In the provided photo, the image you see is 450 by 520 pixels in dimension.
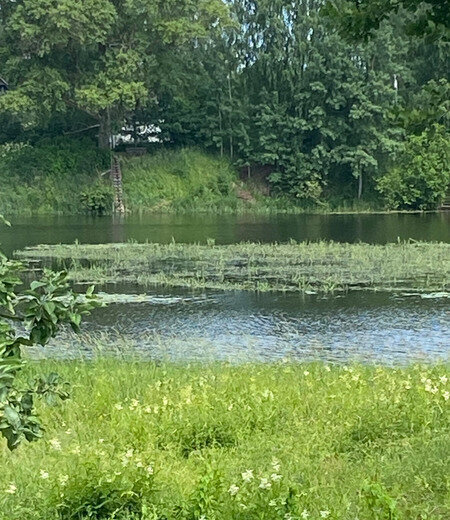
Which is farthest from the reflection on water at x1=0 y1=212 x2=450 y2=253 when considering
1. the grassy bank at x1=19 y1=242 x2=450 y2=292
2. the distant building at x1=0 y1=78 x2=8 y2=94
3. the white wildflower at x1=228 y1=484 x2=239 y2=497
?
the white wildflower at x1=228 y1=484 x2=239 y2=497

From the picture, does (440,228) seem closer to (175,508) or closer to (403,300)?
(403,300)

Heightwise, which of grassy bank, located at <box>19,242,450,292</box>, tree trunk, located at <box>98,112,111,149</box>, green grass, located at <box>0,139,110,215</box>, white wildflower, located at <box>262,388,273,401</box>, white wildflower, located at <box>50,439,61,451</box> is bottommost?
grassy bank, located at <box>19,242,450,292</box>

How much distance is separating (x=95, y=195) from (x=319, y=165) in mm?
11466

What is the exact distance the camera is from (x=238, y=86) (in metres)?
45.8

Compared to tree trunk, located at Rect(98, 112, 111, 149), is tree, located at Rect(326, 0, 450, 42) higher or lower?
lower

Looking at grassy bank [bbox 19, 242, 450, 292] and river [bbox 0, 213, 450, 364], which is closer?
river [bbox 0, 213, 450, 364]

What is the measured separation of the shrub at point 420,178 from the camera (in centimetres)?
4147

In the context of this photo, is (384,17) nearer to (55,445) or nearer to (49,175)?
(55,445)

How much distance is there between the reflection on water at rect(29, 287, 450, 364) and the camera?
11.3m

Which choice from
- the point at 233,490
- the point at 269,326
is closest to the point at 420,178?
the point at 269,326

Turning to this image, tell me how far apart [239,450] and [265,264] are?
14809 mm

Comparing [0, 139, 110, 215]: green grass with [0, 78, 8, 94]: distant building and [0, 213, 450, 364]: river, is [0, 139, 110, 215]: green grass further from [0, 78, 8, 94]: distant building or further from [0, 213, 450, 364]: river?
[0, 213, 450, 364]: river

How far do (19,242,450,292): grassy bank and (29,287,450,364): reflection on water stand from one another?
4.41 ft

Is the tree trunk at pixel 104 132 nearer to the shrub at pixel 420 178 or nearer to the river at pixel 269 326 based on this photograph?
the shrub at pixel 420 178
